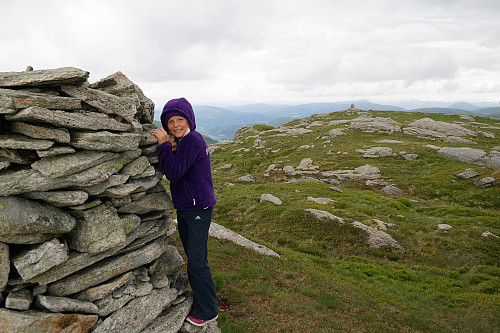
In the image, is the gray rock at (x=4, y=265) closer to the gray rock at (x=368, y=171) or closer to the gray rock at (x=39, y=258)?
the gray rock at (x=39, y=258)

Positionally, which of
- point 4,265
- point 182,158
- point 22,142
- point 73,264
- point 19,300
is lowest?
point 19,300

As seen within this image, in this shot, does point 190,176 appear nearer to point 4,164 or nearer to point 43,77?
point 4,164

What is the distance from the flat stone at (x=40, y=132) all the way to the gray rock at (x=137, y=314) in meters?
6.11

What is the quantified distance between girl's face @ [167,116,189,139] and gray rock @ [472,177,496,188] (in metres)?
50.4

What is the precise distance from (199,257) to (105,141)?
5324mm

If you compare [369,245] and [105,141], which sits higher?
[105,141]

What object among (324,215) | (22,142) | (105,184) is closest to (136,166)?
(105,184)

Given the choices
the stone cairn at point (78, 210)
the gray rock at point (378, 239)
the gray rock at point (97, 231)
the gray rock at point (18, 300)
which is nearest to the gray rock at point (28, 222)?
the stone cairn at point (78, 210)

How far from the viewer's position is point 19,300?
788 centimetres

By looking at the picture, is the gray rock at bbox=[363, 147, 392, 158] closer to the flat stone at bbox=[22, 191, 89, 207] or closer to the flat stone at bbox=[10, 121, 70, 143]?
the flat stone at bbox=[22, 191, 89, 207]

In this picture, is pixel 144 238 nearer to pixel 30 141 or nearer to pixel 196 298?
pixel 196 298

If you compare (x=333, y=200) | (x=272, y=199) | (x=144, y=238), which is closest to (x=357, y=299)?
(x=144, y=238)

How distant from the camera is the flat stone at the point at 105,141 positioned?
8.72m

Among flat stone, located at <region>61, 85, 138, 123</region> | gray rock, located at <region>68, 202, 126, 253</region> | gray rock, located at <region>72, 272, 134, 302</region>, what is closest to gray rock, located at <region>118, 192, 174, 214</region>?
gray rock, located at <region>68, 202, 126, 253</region>
